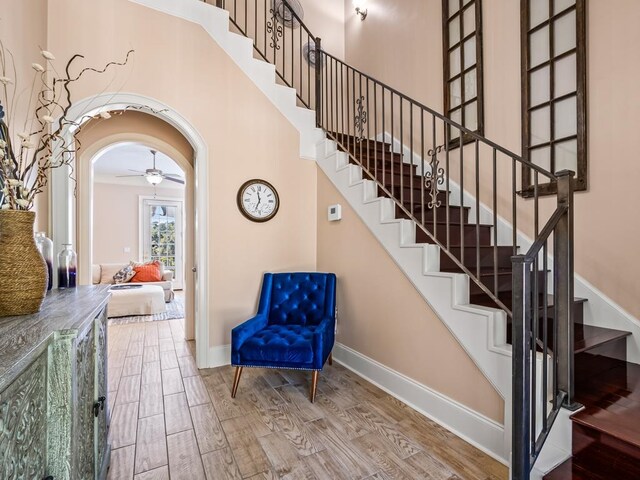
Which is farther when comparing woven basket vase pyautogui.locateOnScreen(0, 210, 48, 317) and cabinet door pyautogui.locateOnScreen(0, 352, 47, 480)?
woven basket vase pyautogui.locateOnScreen(0, 210, 48, 317)

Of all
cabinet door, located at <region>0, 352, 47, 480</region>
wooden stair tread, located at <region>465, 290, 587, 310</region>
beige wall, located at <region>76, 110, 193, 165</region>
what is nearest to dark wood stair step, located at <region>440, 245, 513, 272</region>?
wooden stair tread, located at <region>465, 290, 587, 310</region>

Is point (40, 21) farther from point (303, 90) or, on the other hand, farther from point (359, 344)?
point (359, 344)

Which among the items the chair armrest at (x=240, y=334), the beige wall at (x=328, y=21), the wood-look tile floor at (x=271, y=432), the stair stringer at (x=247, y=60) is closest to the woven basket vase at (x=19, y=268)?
the wood-look tile floor at (x=271, y=432)

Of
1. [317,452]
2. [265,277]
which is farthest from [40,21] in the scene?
[317,452]

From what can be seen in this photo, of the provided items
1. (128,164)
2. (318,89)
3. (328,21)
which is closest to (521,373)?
(318,89)

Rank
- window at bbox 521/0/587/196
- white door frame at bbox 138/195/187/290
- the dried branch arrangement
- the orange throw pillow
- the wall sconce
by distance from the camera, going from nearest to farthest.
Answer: the dried branch arrangement, window at bbox 521/0/587/196, the wall sconce, the orange throw pillow, white door frame at bbox 138/195/187/290

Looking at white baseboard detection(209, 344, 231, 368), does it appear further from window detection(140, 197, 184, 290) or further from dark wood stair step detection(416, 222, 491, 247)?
window detection(140, 197, 184, 290)

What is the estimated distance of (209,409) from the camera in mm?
2367

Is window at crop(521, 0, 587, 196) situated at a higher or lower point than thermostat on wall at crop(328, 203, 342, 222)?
higher

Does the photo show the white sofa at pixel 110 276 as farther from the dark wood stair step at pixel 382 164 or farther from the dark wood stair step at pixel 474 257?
the dark wood stair step at pixel 474 257

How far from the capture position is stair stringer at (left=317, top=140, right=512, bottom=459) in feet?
6.15

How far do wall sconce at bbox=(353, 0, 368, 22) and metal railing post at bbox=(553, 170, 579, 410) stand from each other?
440 cm

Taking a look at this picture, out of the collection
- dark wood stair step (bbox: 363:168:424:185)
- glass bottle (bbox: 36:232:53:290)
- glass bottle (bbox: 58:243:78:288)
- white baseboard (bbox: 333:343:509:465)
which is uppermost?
dark wood stair step (bbox: 363:168:424:185)

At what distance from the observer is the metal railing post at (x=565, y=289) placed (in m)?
1.58
